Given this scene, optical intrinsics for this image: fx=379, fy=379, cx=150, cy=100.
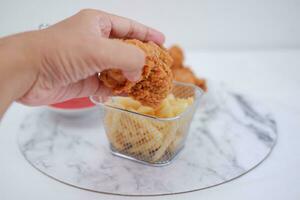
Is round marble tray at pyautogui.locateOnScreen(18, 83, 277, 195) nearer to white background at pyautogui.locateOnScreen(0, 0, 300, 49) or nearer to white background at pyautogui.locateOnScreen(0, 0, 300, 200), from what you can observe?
white background at pyautogui.locateOnScreen(0, 0, 300, 200)

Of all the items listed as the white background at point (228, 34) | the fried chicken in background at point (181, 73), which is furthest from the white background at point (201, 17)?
the fried chicken in background at point (181, 73)

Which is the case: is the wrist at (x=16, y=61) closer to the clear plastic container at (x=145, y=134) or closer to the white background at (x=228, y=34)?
the clear plastic container at (x=145, y=134)

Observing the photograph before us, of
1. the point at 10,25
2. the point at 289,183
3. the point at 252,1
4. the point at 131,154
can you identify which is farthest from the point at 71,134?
the point at 252,1

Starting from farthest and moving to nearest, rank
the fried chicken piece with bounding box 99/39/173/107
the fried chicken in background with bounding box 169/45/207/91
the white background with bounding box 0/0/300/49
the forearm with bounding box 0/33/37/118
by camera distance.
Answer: the white background with bounding box 0/0/300/49 < the fried chicken in background with bounding box 169/45/207/91 < the fried chicken piece with bounding box 99/39/173/107 < the forearm with bounding box 0/33/37/118

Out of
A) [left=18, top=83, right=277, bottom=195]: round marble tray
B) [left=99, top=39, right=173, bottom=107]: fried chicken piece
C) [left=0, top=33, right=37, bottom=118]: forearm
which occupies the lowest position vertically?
[left=18, top=83, right=277, bottom=195]: round marble tray

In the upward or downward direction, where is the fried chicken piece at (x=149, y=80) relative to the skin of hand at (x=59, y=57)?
downward

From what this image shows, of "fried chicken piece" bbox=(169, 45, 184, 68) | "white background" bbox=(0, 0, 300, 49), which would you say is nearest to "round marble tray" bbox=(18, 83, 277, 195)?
"fried chicken piece" bbox=(169, 45, 184, 68)

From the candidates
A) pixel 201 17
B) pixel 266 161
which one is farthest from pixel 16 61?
pixel 201 17
